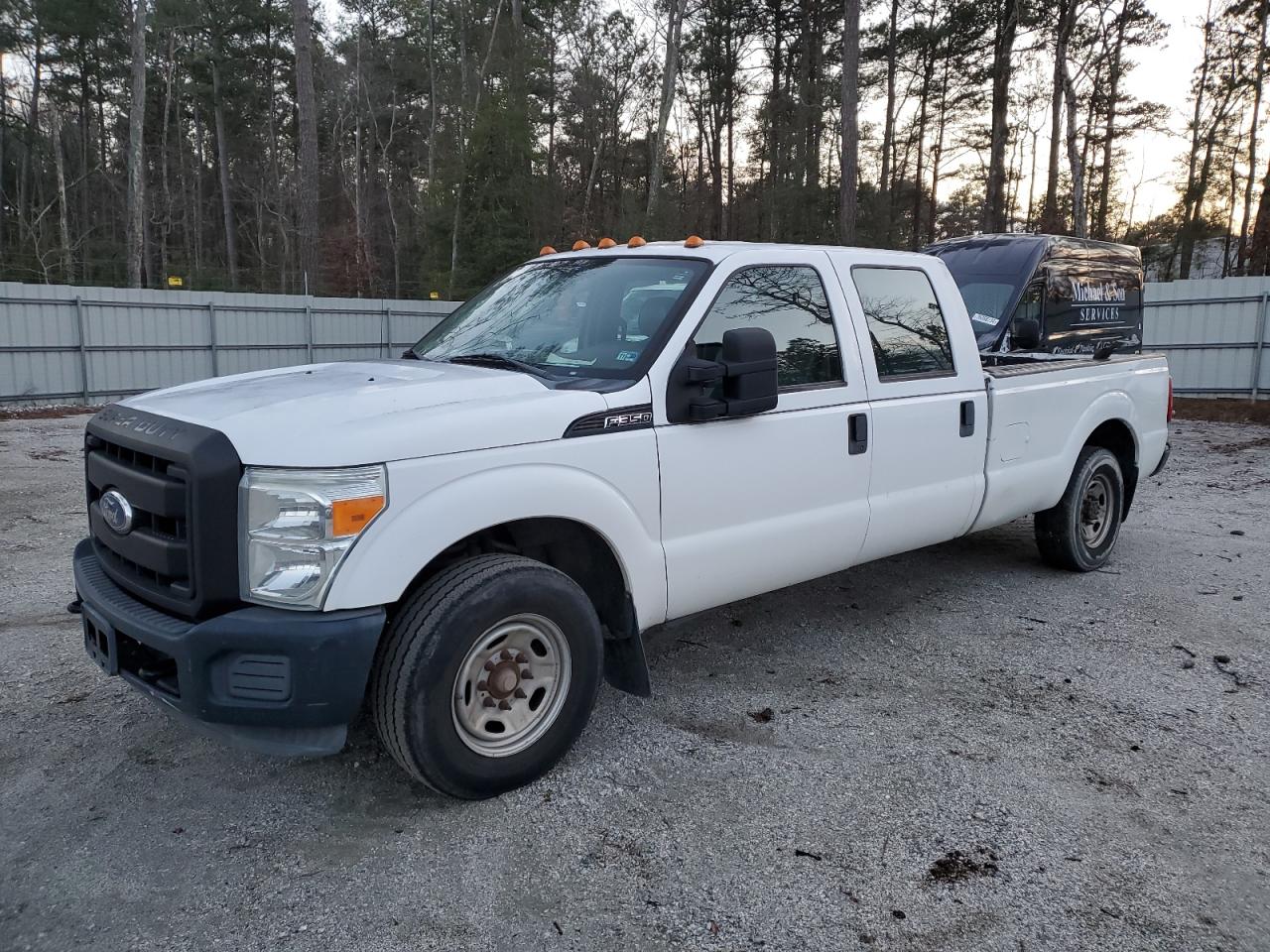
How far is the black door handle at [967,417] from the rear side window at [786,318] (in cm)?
98

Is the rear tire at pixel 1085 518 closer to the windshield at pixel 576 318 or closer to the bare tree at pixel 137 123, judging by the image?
the windshield at pixel 576 318

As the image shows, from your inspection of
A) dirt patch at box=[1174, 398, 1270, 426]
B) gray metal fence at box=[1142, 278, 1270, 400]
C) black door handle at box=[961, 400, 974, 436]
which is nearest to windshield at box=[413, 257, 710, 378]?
black door handle at box=[961, 400, 974, 436]

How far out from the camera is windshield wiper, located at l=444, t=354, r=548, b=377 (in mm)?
3730

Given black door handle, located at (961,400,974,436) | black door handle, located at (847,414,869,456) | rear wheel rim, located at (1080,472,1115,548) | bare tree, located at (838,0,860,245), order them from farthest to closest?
→ bare tree, located at (838,0,860,245)
rear wheel rim, located at (1080,472,1115,548)
black door handle, located at (961,400,974,436)
black door handle, located at (847,414,869,456)

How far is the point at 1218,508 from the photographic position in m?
8.48

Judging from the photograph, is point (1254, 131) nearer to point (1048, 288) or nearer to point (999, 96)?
point (999, 96)

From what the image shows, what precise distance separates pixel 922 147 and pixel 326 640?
143 ft

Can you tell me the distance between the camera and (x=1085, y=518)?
6.21 meters

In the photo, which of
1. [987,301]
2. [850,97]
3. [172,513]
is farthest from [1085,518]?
[850,97]

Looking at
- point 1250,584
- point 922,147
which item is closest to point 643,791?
point 1250,584

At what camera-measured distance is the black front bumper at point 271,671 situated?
2738 millimetres

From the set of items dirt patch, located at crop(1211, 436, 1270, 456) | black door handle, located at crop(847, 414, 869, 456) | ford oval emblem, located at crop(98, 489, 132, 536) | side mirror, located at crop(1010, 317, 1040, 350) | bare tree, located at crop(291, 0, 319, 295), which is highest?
bare tree, located at crop(291, 0, 319, 295)

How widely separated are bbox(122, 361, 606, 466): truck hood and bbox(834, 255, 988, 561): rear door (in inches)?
67.3

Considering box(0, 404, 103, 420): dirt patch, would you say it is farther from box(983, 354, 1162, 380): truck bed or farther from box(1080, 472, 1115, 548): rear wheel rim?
box(1080, 472, 1115, 548): rear wheel rim
